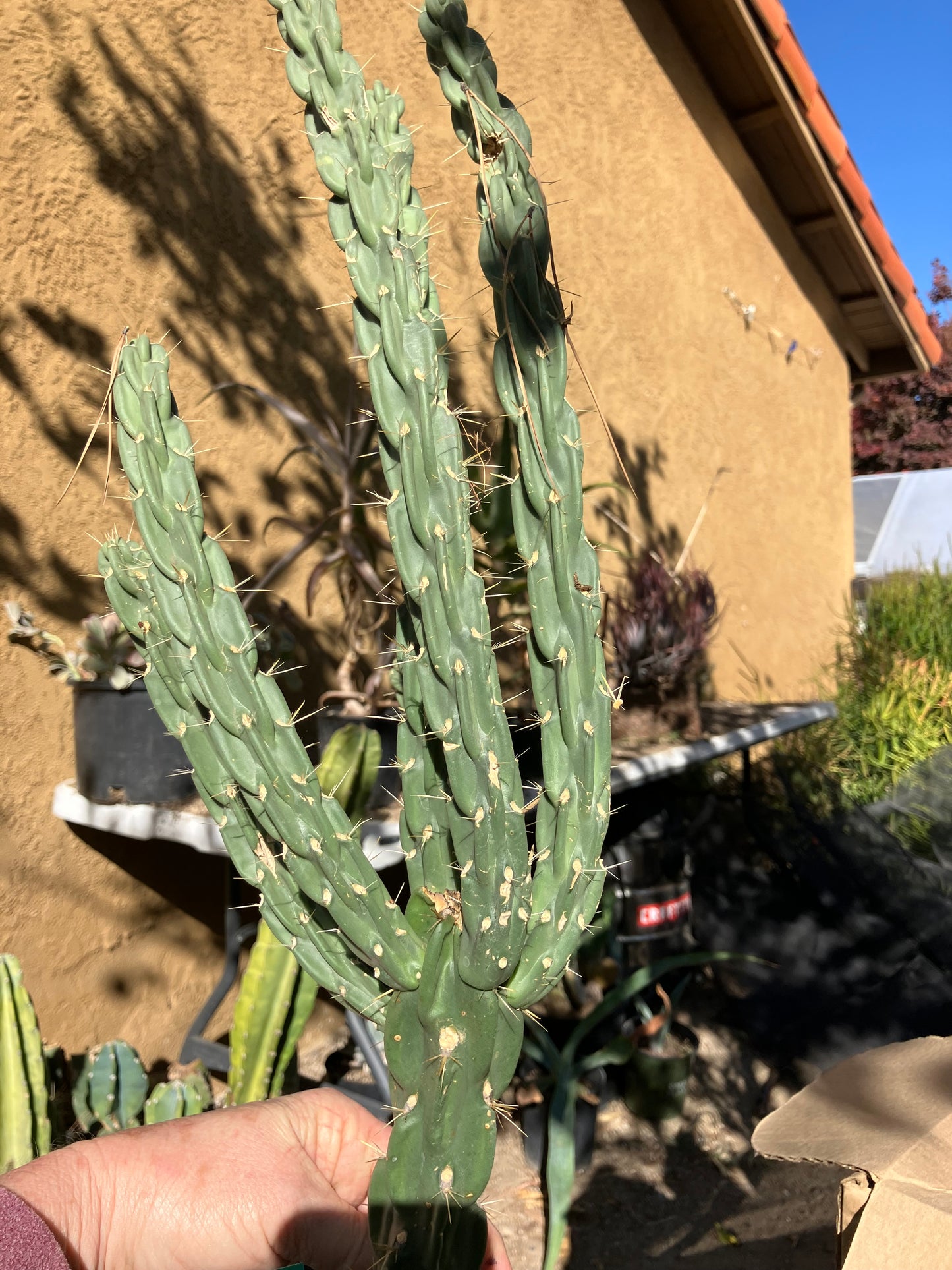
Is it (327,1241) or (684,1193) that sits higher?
(327,1241)

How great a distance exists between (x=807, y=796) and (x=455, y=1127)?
11.0ft

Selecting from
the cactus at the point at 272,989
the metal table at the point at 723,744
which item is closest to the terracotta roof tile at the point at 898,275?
the metal table at the point at 723,744

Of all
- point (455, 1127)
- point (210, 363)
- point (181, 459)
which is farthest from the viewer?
point (210, 363)

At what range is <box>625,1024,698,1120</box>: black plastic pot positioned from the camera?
3.55 meters

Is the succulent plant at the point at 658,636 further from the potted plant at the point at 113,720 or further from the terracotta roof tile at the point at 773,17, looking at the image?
the terracotta roof tile at the point at 773,17

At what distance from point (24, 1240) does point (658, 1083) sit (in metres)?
3.06

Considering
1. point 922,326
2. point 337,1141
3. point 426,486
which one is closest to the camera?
point 426,486

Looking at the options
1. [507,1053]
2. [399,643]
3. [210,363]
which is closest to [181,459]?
[399,643]

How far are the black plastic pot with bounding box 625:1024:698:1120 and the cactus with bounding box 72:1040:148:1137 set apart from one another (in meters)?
1.76

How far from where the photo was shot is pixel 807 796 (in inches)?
164

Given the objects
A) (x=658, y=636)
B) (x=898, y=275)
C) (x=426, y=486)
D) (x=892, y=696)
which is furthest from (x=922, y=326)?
(x=426, y=486)

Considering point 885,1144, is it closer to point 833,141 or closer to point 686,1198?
point 686,1198

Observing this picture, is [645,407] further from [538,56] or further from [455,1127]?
[455,1127]

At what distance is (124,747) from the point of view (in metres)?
2.80
